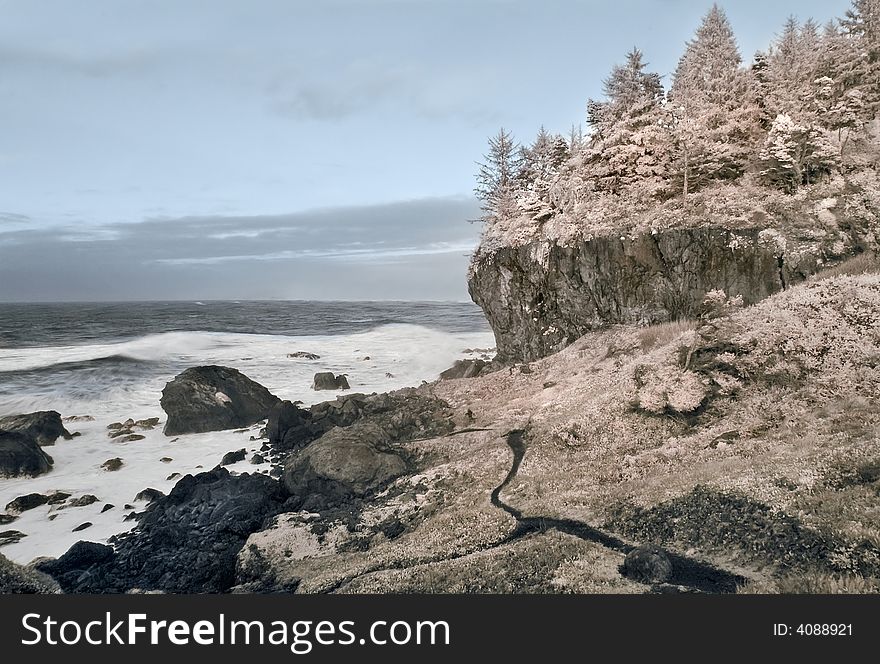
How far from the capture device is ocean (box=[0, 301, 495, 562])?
18.4 m

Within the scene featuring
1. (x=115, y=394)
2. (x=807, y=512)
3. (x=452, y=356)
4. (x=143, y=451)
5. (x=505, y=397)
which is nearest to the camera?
(x=807, y=512)

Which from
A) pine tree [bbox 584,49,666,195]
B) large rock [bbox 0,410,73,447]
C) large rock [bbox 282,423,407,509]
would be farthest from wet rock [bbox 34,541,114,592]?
pine tree [bbox 584,49,666,195]

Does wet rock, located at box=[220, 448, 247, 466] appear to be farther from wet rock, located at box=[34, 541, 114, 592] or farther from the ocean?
wet rock, located at box=[34, 541, 114, 592]

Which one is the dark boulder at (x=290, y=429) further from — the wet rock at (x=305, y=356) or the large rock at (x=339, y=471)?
the wet rock at (x=305, y=356)

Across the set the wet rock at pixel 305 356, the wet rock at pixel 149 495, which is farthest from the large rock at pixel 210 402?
the wet rock at pixel 305 356

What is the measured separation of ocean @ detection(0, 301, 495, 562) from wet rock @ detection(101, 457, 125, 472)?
308 millimetres

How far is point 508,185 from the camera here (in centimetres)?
3872

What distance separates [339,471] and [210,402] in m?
15.7

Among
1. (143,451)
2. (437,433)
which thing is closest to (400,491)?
(437,433)

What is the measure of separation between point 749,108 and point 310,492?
3256 centimetres

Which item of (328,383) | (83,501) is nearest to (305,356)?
(328,383)

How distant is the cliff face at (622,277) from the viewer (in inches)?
818

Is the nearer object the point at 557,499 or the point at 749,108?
the point at 557,499

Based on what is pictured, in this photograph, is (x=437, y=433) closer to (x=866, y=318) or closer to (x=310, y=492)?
(x=310, y=492)
